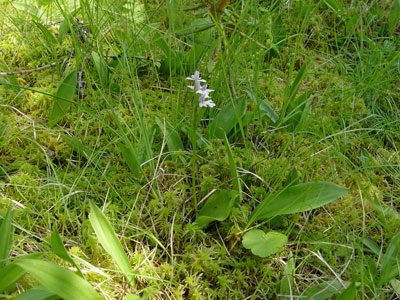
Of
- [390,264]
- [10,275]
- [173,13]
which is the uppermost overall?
A: [173,13]

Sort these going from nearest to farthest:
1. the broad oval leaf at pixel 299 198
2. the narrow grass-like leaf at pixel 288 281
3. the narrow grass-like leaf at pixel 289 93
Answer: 1. the narrow grass-like leaf at pixel 288 281
2. the broad oval leaf at pixel 299 198
3. the narrow grass-like leaf at pixel 289 93

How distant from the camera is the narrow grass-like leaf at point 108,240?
1007 mm

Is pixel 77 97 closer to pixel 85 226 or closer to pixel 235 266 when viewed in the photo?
pixel 85 226

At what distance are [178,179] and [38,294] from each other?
0.59 meters

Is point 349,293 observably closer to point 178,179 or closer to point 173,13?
point 178,179

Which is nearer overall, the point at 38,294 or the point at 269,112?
the point at 38,294

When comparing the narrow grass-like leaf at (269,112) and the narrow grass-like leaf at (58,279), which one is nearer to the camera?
the narrow grass-like leaf at (58,279)

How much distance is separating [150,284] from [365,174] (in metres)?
0.95

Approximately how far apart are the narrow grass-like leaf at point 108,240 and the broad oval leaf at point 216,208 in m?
0.26

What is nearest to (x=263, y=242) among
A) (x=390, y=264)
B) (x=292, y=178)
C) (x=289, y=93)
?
(x=292, y=178)

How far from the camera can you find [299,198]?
1.17 m

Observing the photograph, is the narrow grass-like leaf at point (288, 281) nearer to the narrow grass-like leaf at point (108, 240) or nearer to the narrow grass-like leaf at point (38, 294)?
the narrow grass-like leaf at point (108, 240)

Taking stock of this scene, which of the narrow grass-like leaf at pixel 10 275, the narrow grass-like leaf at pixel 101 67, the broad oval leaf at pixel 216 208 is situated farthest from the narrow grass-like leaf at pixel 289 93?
the narrow grass-like leaf at pixel 10 275

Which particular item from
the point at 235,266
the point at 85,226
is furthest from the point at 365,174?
the point at 85,226
